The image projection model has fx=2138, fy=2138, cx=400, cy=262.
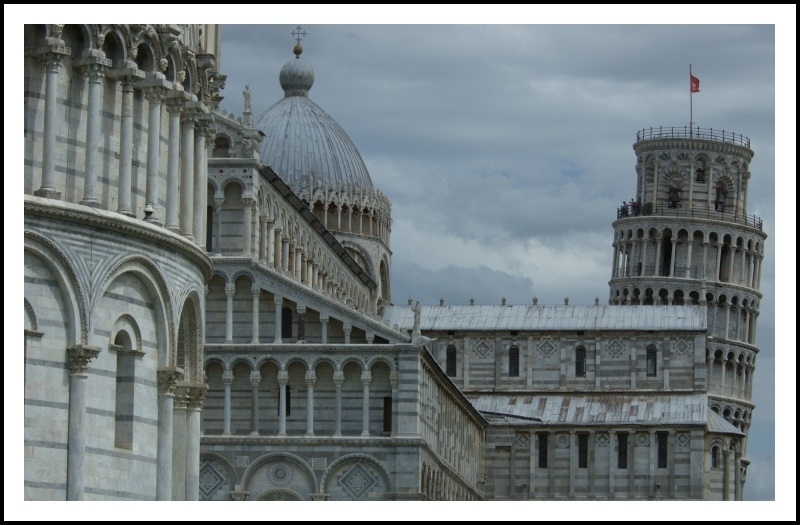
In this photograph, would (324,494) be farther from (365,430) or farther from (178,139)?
(178,139)

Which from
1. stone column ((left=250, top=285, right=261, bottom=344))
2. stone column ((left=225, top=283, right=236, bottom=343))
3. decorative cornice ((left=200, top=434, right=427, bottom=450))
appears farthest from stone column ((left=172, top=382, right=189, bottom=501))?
stone column ((left=250, top=285, right=261, bottom=344))

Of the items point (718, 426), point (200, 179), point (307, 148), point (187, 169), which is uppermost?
→ point (307, 148)

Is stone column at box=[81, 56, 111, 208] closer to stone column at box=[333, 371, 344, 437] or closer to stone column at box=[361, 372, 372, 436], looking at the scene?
stone column at box=[333, 371, 344, 437]

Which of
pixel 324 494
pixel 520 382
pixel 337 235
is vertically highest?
pixel 337 235

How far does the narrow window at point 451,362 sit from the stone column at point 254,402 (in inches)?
1360

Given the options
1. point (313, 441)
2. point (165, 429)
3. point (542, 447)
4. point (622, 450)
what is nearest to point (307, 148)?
point (542, 447)

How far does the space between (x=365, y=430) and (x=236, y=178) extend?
1061 cm

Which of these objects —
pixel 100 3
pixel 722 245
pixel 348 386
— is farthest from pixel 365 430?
pixel 722 245

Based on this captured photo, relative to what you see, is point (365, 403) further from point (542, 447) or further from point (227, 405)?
point (542, 447)

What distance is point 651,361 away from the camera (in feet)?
372

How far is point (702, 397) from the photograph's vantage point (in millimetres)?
111812

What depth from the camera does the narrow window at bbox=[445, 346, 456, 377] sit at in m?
114

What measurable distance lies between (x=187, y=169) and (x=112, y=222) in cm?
465

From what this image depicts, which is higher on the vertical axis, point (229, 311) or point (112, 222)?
point (229, 311)
